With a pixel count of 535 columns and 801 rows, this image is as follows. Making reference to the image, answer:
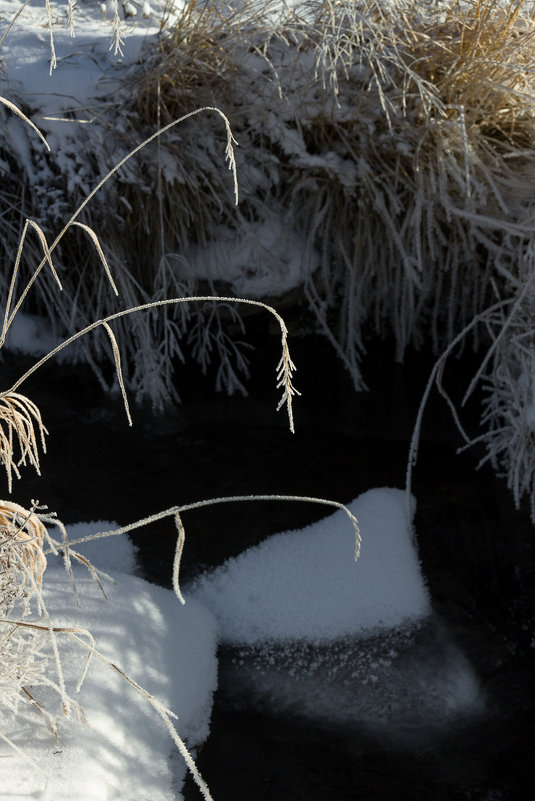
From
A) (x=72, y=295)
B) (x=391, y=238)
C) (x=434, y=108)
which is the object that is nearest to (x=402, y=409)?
(x=391, y=238)

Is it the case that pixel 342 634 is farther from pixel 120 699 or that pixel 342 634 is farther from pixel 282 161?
pixel 282 161

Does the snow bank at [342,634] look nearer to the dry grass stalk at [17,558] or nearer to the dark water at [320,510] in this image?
the dark water at [320,510]

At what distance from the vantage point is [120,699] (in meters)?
1.42

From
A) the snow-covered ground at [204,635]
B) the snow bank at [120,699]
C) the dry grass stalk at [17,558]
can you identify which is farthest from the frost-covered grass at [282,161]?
the dry grass stalk at [17,558]

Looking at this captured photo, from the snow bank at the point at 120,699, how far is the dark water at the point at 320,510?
76 mm

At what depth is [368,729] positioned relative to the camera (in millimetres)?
1604

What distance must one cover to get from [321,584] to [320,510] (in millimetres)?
285

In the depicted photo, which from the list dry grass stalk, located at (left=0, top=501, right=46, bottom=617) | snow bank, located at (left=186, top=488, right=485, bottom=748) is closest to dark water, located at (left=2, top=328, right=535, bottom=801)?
snow bank, located at (left=186, top=488, right=485, bottom=748)

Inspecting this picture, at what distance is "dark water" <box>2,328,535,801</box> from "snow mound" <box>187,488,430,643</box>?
0.18ft

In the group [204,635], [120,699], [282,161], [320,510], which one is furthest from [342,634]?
[282,161]

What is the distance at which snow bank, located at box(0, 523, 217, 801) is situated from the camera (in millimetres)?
1243

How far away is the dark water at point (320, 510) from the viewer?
154cm

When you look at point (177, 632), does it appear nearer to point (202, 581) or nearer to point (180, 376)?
point (202, 581)

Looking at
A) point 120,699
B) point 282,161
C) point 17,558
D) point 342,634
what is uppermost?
point 282,161
